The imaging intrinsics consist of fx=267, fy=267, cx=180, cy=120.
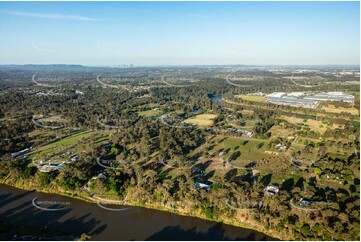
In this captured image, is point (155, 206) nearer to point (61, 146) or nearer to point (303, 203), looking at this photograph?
point (303, 203)

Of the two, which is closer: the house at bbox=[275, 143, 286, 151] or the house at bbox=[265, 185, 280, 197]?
the house at bbox=[265, 185, 280, 197]

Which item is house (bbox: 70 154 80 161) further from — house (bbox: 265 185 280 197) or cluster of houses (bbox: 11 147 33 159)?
house (bbox: 265 185 280 197)

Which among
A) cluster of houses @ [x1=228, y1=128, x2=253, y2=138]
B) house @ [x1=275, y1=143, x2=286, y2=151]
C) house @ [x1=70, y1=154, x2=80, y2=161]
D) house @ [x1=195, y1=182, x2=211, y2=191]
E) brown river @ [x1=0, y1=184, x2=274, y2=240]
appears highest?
cluster of houses @ [x1=228, y1=128, x2=253, y2=138]

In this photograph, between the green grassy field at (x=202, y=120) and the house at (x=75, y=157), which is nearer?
the house at (x=75, y=157)

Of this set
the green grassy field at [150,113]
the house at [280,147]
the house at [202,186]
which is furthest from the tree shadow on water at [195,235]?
the green grassy field at [150,113]

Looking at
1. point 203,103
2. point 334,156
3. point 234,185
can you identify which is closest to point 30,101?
point 203,103

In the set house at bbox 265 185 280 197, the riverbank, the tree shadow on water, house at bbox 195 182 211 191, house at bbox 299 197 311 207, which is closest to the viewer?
the tree shadow on water

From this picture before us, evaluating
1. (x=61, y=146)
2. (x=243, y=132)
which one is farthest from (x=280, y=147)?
(x=61, y=146)

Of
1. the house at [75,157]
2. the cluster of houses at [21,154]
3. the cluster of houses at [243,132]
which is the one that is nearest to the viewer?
the house at [75,157]

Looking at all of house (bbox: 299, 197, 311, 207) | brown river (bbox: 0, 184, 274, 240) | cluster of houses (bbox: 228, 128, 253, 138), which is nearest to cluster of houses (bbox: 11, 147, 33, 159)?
brown river (bbox: 0, 184, 274, 240)

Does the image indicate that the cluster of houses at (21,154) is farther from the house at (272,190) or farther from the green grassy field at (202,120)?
the house at (272,190)

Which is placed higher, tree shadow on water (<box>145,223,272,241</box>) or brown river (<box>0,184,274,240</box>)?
brown river (<box>0,184,274,240</box>)

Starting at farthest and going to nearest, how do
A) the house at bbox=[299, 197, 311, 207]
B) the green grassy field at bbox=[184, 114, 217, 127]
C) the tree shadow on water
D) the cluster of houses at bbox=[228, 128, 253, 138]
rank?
1. the green grassy field at bbox=[184, 114, 217, 127]
2. the cluster of houses at bbox=[228, 128, 253, 138]
3. the house at bbox=[299, 197, 311, 207]
4. the tree shadow on water
